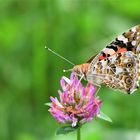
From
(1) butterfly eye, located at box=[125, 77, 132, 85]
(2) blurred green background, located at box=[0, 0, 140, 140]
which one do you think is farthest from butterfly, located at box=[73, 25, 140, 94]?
(2) blurred green background, located at box=[0, 0, 140, 140]

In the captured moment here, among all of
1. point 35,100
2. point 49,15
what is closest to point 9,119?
point 35,100

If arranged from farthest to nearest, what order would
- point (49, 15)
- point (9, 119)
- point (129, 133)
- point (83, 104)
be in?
point (49, 15) < point (9, 119) < point (129, 133) < point (83, 104)

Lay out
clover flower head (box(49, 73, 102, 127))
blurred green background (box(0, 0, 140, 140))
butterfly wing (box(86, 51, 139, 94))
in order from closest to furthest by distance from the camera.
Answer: clover flower head (box(49, 73, 102, 127)), butterfly wing (box(86, 51, 139, 94)), blurred green background (box(0, 0, 140, 140))

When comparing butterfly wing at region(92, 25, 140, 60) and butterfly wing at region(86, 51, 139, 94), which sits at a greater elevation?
butterfly wing at region(92, 25, 140, 60)

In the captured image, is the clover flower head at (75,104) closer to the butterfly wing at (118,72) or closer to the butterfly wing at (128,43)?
the butterfly wing at (118,72)

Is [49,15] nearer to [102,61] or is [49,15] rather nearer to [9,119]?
[9,119]

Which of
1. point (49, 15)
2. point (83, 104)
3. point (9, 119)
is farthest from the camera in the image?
point (49, 15)

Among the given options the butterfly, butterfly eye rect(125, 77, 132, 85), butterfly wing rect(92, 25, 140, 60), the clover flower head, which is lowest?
the clover flower head

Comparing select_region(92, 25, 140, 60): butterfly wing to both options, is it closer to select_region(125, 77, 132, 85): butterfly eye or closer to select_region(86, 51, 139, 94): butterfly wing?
select_region(86, 51, 139, 94): butterfly wing

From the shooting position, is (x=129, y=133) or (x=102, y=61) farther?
(x=129, y=133)
